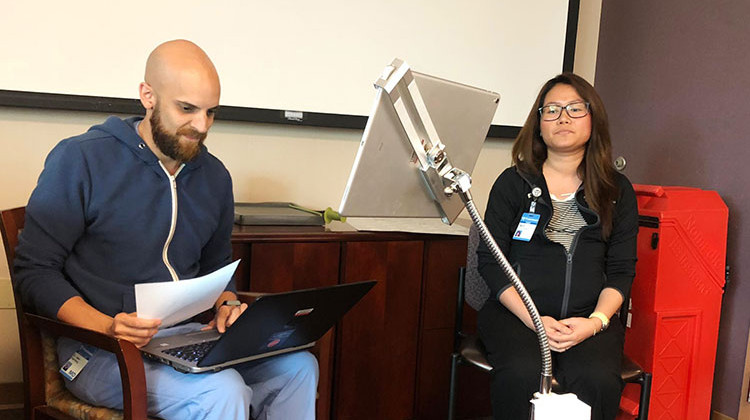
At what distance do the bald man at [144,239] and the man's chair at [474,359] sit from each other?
51 cm

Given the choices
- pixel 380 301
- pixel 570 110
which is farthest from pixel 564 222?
pixel 380 301

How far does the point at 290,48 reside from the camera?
8.41ft

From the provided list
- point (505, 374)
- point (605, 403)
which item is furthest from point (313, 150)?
point (605, 403)

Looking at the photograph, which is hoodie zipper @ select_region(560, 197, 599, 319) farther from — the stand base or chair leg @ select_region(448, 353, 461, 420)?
the stand base

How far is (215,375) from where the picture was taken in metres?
1.51

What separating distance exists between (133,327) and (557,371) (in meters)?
1.07

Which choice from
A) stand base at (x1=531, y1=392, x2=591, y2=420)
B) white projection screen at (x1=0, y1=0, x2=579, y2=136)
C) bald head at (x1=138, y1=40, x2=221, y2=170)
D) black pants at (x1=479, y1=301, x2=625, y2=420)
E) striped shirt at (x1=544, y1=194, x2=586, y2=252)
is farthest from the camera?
white projection screen at (x1=0, y1=0, x2=579, y2=136)

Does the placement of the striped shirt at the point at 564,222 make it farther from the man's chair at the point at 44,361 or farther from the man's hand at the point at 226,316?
the man's chair at the point at 44,361

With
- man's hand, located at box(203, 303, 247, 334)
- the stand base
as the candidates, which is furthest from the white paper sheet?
the stand base

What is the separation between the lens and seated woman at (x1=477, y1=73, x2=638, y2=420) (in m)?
1.97

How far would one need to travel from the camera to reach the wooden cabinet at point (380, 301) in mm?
2293

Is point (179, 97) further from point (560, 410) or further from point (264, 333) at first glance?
point (560, 410)

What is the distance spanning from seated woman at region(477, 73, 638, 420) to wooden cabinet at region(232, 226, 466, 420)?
1.27 ft

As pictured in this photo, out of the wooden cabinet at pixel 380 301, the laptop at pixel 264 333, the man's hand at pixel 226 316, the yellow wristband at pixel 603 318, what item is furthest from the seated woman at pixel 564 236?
the man's hand at pixel 226 316
